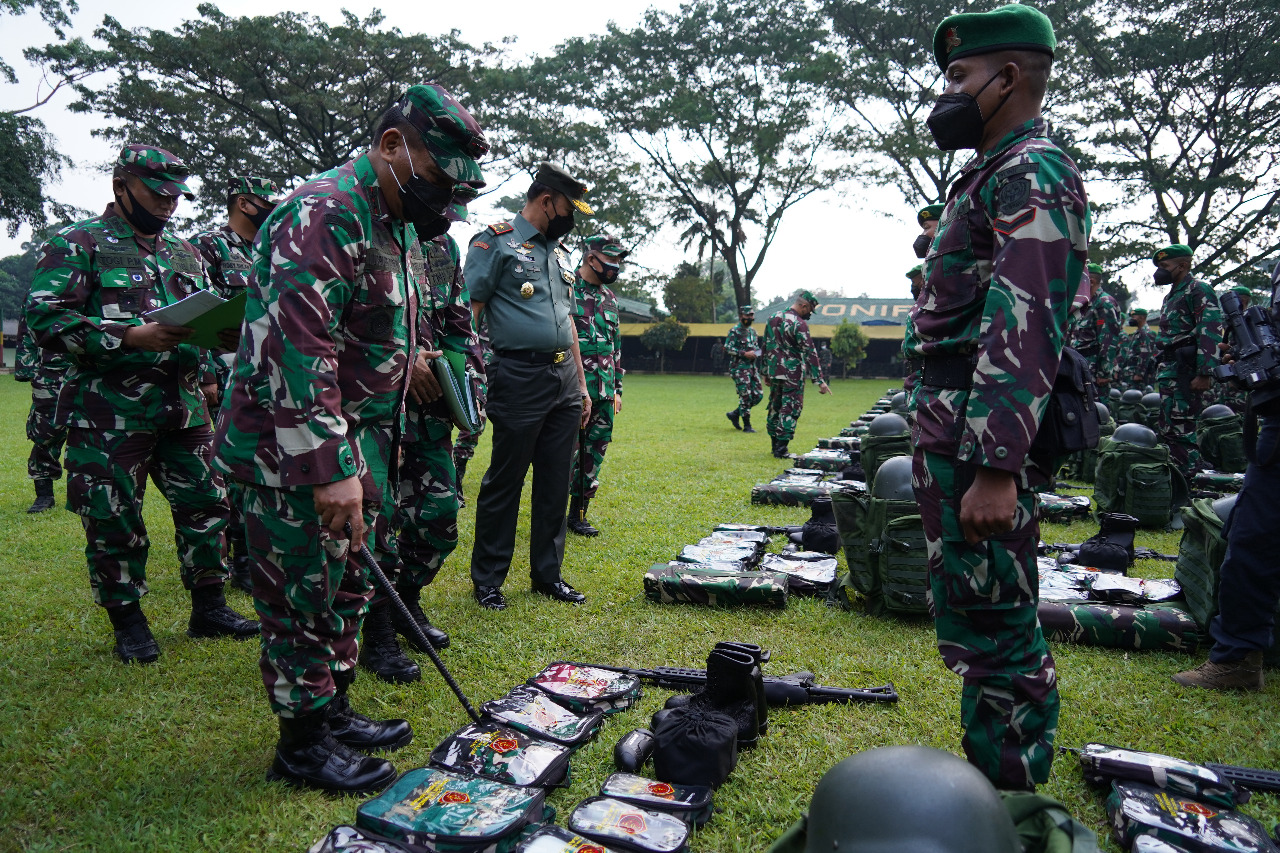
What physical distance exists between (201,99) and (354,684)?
29738 millimetres

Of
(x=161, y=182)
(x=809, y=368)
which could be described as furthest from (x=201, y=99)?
(x=161, y=182)

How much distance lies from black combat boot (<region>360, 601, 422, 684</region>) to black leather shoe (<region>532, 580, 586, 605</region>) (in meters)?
1.22

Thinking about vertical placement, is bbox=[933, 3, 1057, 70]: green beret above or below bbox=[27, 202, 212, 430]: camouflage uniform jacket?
above

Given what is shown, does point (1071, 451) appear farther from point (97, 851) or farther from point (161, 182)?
point (161, 182)

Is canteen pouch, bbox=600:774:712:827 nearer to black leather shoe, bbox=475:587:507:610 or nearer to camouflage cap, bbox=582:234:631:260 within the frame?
black leather shoe, bbox=475:587:507:610

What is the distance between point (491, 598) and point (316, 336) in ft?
8.08

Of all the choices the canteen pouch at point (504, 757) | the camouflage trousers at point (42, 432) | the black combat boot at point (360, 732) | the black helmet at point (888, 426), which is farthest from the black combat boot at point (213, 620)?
the black helmet at point (888, 426)

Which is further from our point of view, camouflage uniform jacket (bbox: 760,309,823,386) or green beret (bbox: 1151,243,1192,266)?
camouflage uniform jacket (bbox: 760,309,823,386)

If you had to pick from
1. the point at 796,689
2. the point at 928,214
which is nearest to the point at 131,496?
the point at 796,689

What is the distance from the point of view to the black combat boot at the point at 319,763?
2.54 meters

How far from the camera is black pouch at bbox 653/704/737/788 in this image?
257 centimetres

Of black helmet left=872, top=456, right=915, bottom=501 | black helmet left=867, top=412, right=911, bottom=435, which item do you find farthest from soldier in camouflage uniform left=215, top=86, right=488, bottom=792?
black helmet left=867, top=412, right=911, bottom=435

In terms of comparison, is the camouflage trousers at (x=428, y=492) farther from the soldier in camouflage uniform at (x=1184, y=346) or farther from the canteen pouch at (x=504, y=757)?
the soldier in camouflage uniform at (x=1184, y=346)

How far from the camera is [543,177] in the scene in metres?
4.56
